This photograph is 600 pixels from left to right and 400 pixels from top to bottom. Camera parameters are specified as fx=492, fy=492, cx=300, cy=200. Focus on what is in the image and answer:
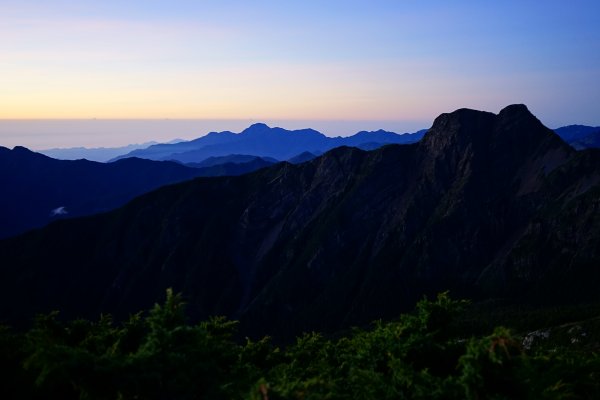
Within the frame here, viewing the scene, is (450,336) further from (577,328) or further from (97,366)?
(577,328)

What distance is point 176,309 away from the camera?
104 ft

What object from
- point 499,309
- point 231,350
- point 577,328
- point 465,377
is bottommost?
point 499,309

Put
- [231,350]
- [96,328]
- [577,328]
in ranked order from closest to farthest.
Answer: [96,328] → [231,350] → [577,328]

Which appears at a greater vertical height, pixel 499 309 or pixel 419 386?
pixel 419 386

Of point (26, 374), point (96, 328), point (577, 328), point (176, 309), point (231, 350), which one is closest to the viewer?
point (176, 309)

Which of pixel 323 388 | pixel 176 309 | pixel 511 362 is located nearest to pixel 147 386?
pixel 176 309

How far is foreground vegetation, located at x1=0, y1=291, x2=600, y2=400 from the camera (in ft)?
81.6

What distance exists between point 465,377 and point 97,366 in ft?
61.7

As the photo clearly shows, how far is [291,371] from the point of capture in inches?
1640

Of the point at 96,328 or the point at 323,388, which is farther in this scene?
the point at 96,328

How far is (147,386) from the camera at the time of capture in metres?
26.8

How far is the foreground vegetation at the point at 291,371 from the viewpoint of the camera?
2488cm

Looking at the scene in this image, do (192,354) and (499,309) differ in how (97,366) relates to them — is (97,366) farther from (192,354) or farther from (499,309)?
(499,309)

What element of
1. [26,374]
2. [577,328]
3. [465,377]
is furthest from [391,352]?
[577,328]
